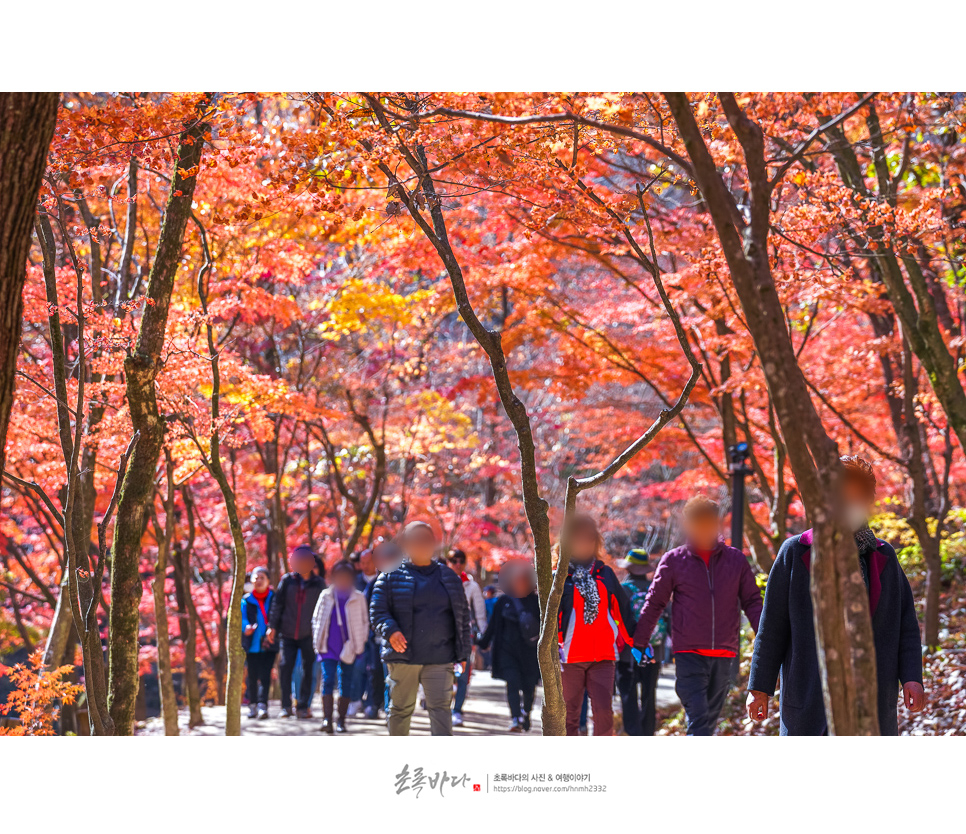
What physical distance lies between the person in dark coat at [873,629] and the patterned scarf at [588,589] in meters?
1.86

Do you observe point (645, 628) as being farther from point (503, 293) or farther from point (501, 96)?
point (503, 293)

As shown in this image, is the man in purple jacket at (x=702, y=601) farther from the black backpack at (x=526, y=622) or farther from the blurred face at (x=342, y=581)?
the blurred face at (x=342, y=581)

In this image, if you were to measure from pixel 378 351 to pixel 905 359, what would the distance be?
8.36 m

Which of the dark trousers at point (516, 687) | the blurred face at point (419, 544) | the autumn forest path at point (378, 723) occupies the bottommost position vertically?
the autumn forest path at point (378, 723)

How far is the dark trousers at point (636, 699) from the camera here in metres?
6.40

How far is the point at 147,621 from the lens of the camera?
15812mm

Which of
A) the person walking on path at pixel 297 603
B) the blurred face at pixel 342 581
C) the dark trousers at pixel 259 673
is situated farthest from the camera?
the dark trousers at pixel 259 673

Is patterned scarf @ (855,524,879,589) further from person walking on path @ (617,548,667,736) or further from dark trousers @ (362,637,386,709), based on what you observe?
dark trousers @ (362,637,386,709)

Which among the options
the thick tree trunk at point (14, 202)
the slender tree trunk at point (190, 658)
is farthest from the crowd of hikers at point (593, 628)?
the thick tree trunk at point (14, 202)

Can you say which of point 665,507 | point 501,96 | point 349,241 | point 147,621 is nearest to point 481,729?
point 349,241

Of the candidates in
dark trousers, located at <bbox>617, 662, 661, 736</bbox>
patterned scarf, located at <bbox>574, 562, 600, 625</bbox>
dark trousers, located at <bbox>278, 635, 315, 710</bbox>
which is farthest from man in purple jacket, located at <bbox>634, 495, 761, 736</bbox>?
dark trousers, located at <bbox>278, 635, 315, 710</bbox>

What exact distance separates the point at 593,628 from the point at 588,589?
25 cm

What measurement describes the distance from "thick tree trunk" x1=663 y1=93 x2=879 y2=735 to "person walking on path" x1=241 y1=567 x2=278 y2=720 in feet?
21.9

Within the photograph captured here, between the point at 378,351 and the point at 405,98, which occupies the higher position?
the point at 378,351
